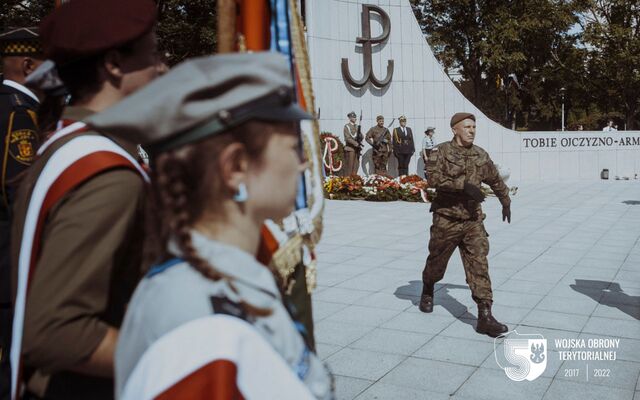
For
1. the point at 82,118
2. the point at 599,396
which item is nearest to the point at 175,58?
the point at 599,396

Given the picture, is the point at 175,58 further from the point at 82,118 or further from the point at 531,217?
the point at 82,118

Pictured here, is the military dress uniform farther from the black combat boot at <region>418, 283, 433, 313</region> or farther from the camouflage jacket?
the camouflage jacket

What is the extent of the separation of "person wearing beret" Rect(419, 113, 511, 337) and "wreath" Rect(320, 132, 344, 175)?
45.6 ft

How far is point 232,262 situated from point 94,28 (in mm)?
823

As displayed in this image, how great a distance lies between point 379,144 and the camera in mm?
21109

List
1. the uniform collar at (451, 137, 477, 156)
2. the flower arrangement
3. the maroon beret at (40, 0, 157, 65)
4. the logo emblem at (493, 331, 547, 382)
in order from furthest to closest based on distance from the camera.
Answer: the flower arrangement
the uniform collar at (451, 137, 477, 156)
the logo emblem at (493, 331, 547, 382)
the maroon beret at (40, 0, 157, 65)

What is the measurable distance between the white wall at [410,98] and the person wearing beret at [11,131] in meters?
18.0

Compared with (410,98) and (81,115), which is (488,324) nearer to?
(81,115)

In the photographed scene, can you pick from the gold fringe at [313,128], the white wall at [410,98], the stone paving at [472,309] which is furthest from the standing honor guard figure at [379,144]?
the gold fringe at [313,128]

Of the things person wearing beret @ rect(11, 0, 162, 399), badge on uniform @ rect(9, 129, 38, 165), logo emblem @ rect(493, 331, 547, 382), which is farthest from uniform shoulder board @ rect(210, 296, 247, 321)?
logo emblem @ rect(493, 331, 547, 382)

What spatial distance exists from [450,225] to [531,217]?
8467 millimetres

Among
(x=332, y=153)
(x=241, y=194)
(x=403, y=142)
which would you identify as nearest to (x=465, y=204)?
(x=241, y=194)

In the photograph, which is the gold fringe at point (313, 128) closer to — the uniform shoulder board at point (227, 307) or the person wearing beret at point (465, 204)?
the uniform shoulder board at point (227, 307)

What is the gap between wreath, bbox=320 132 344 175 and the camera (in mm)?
20453
